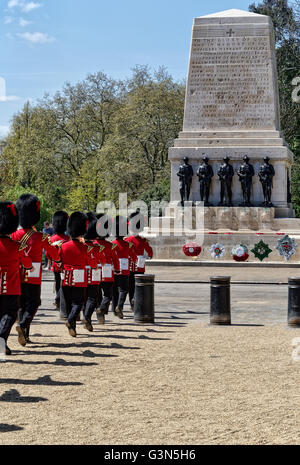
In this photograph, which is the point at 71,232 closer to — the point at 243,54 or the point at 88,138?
the point at 243,54

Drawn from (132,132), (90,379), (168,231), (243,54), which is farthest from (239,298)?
(132,132)

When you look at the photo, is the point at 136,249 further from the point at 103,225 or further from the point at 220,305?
the point at 220,305

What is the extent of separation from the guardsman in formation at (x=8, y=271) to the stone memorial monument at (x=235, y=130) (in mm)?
25765

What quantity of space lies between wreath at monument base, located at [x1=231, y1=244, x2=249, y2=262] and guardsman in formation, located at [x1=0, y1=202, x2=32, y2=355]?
73.9ft

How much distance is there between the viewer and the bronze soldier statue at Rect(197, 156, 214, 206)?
120 feet

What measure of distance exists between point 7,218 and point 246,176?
2685 cm

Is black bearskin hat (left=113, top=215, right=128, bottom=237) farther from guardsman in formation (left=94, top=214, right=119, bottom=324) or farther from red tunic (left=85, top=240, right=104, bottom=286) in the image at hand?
red tunic (left=85, top=240, right=104, bottom=286)

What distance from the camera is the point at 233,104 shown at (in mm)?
37969

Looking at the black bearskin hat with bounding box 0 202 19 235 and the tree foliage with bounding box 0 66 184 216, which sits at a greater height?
the tree foliage with bounding box 0 66 184 216

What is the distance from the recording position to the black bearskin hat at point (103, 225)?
14.8 meters

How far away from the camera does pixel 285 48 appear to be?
56.7 meters

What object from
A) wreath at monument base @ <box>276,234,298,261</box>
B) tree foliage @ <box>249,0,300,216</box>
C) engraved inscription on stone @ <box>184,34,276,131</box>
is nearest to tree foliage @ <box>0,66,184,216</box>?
tree foliage @ <box>249,0,300,216</box>
